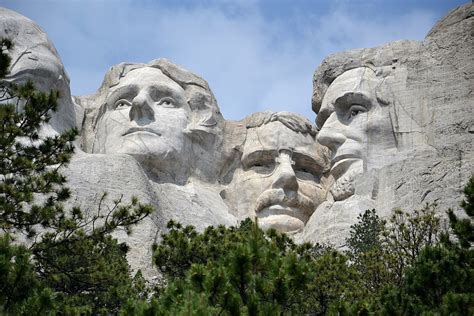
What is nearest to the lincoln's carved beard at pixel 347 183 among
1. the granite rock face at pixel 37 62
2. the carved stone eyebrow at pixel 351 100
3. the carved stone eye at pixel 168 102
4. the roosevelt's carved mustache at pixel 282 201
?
the roosevelt's carved mustache at pixel 282 201

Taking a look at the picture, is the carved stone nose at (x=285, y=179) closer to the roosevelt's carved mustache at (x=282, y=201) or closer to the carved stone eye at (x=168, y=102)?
the roosevelt's carved mustache at (x=282, y=201)

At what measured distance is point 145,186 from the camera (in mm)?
23453

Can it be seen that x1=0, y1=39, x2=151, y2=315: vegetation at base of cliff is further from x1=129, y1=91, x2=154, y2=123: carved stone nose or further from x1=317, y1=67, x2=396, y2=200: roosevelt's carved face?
x1=129, y1=91, x2=154, y2=123: carved stone nose

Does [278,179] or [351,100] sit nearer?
[351,100]

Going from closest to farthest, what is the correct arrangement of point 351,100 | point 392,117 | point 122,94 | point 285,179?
point 392,117 < point 351,100 < point 285,179 < point 122,94

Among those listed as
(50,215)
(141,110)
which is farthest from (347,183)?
(50,215)

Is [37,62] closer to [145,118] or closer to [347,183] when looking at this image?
[145,118]

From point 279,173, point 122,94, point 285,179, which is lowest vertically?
point 285,179

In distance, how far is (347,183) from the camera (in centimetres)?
2491

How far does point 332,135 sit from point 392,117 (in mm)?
1569

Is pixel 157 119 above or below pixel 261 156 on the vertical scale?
above

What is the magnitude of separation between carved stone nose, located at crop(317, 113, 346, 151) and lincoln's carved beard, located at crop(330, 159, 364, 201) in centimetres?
82

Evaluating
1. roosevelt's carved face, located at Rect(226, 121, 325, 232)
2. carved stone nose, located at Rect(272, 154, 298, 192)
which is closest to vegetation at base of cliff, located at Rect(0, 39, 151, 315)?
roosevelt's carved face, located at Rect(226, 121, 325, 232)

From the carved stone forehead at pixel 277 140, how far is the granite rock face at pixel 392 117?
2.35 ft
